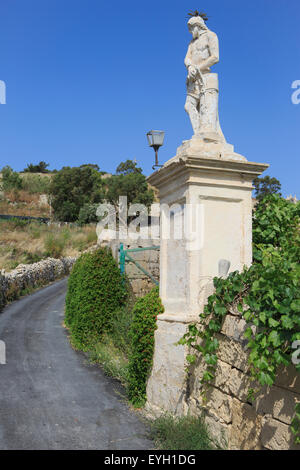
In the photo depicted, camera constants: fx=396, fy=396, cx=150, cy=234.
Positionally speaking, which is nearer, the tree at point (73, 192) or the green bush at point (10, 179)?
the tree at point (73, 192)

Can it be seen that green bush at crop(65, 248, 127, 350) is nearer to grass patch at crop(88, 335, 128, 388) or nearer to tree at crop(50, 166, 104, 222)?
grass patch at crop(88, 335, 128, 388)

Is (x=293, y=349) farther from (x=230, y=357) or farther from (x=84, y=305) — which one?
(x=84, y=305)

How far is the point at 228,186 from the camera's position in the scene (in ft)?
14.0

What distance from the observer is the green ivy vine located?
252 cm

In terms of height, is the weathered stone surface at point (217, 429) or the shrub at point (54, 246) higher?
the shrub at point (54, 246)

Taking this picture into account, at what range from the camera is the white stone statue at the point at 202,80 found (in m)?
4.68

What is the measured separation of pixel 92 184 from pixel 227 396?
34447 millimetres

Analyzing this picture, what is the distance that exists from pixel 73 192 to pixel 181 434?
33.3 meters

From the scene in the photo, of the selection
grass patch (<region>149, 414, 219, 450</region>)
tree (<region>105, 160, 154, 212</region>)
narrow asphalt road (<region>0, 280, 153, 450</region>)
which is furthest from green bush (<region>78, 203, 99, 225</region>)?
grass patch (<region>149, 414, 219, 450</region>)

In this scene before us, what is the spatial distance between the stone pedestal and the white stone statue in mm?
425

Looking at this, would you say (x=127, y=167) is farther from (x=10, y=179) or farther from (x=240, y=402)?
(x=240, y=402)

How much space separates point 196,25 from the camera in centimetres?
479

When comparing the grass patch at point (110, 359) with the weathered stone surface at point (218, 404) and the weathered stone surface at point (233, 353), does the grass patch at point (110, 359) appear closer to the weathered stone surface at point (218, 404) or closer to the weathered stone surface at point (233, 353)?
the weathered stone surface at point (218, 404)

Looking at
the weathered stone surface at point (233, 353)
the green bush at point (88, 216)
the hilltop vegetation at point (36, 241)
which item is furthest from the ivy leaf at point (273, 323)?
the green bush at point (88, 216)
